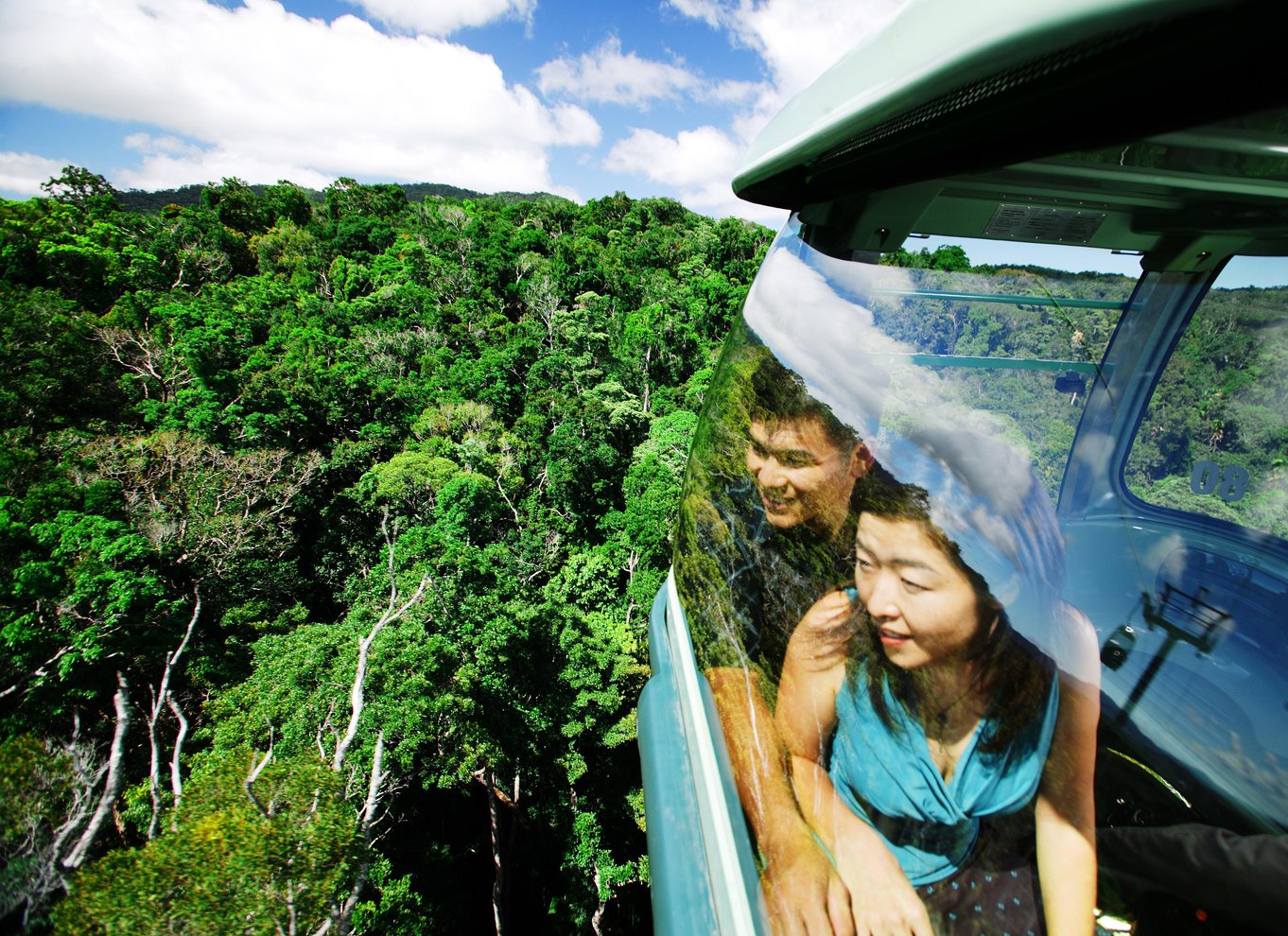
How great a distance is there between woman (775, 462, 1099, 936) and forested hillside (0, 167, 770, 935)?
6.59 meters

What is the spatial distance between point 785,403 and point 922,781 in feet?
2.25

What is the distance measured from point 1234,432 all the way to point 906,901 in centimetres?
91

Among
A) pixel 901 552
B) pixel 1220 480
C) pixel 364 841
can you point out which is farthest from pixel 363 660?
pixel 1220 480

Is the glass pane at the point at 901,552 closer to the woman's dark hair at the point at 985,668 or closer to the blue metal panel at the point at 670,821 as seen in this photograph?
the woman's dark hair at the point at 985,668

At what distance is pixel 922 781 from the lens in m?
0.78

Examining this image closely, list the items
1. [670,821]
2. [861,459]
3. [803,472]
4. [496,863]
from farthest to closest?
[496,863], [670,821], [803,472], [861,459]

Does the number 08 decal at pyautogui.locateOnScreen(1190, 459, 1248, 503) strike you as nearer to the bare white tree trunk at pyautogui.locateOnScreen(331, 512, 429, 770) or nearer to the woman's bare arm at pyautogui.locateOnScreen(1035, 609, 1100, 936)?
the woman's bare arm at pyautogui.locateOnScreen(1035, 609, 1100, 936)

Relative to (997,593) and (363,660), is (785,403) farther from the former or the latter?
(363,660)

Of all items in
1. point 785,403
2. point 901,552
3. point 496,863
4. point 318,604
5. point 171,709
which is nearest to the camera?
point 901,552

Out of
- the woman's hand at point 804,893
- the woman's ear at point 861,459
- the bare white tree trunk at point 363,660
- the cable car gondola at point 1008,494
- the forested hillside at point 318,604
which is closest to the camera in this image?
the cable car gondola at point 1008,494

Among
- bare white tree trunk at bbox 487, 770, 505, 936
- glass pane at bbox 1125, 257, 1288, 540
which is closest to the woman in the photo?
glass pane at bbox 1125, 257, 1288, 540

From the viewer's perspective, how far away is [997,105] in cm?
57

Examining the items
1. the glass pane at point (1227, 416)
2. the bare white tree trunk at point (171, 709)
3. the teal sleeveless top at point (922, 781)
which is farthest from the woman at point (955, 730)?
the bare white tree trunk at point (171, 709)

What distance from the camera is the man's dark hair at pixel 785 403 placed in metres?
1.05
